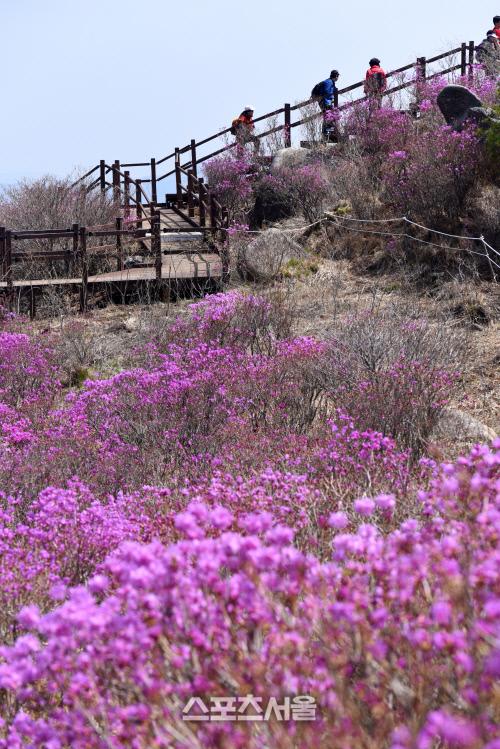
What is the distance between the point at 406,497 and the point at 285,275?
33.4 feet

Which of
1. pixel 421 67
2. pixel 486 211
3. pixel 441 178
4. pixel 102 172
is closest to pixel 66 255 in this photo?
pixel 441 178

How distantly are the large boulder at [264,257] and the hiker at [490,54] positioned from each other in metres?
7.06

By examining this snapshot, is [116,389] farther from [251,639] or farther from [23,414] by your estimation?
[251,639]

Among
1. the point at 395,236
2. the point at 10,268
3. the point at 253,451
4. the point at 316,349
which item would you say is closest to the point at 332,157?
the point at 395,236

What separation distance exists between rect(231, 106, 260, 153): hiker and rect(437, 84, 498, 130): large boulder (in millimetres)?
8855

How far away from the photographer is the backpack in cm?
2331

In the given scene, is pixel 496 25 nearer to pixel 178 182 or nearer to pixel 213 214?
pixel 178 182

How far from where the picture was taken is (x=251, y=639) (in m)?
2.15

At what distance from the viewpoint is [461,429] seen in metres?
6.97

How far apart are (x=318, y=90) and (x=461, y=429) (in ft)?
60.5

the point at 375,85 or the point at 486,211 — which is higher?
the point at 375,85

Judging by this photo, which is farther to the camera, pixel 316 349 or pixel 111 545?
pixel 316 349

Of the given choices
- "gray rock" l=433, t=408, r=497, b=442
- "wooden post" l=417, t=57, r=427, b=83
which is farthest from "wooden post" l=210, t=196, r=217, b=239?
"gray rock" l=433, t=408, r=497, b=442

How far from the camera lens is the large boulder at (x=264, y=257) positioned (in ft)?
48.1
